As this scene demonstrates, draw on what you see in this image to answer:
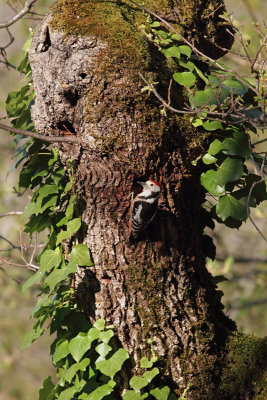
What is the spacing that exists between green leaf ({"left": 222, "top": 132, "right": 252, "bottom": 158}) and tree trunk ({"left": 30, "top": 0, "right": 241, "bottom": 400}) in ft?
0.43

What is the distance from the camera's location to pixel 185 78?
7.39 ft

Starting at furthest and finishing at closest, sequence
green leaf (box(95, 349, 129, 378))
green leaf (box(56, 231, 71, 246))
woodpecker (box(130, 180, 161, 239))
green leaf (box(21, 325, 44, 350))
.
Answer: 1. green leaf (box(21, 325, 44, 350))
2. green leaf (box(56, 231, 71, 246))
3. green leaf (box(95, 349, 129, 378))
4. woodpecker (box(130, 180, 161, 239))

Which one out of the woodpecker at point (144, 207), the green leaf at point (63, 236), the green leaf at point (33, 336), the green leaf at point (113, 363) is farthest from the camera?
the green leaf at point (33, 336)

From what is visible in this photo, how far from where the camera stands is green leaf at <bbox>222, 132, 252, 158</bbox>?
89.4 inches

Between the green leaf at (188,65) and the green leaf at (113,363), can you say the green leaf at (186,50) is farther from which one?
the green leaf at (113,363)

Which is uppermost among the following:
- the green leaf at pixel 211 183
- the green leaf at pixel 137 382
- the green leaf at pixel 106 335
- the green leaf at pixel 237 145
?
the green leaf at pixel 237 145

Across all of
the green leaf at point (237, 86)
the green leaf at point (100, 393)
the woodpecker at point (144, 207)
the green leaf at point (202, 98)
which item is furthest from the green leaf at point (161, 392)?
the green leaf at point (237, 86)

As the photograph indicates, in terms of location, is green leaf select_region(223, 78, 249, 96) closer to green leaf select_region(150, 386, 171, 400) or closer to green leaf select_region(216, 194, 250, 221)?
green leaf select_region(216, 194, 250, 221)

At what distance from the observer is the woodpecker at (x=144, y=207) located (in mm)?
2016

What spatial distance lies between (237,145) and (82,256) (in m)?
0.97

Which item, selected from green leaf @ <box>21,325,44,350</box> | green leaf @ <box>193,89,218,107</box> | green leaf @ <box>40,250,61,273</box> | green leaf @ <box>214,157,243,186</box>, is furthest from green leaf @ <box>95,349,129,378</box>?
green leaf @ <box>193,89,218,107</box>

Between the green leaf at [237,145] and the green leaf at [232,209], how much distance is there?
0.78 feet

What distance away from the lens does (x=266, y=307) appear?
730 cm

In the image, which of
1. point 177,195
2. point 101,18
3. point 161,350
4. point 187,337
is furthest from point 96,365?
point 101,18
